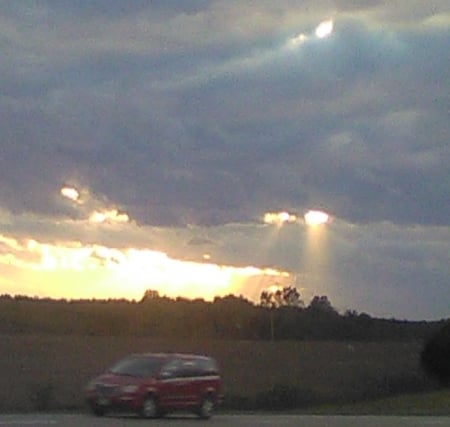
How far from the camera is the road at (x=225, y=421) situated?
33303mm

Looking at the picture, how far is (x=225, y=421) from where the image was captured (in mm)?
37438

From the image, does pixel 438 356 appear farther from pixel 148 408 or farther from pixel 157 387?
pixel 148 408

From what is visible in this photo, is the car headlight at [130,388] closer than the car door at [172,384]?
Yes

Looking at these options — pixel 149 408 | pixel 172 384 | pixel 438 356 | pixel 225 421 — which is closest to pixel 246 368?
pixel 438 356

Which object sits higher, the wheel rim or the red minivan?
the red minivan

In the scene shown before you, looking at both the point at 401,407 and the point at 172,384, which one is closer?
the point at 172,384

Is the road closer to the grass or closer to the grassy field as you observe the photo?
the grass

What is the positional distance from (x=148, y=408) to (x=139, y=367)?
1509mm

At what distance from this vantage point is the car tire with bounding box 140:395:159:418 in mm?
36594

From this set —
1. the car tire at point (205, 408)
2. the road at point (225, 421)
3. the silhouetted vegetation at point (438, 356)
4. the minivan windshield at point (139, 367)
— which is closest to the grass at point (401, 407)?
the road at point (225, 421)

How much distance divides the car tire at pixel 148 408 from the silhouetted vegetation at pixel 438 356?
1427 inches

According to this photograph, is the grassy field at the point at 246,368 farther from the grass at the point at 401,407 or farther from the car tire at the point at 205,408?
the car tire at the point at 205,408

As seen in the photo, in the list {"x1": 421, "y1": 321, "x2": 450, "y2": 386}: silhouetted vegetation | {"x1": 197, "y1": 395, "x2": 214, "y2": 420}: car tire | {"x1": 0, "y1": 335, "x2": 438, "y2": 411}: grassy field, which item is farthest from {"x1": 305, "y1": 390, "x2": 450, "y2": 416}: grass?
{"x1": 421, "y1": 321, "x2": 450, "y2": 386}: silhouetted vegetation

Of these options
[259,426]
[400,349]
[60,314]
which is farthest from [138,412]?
[60,314]
